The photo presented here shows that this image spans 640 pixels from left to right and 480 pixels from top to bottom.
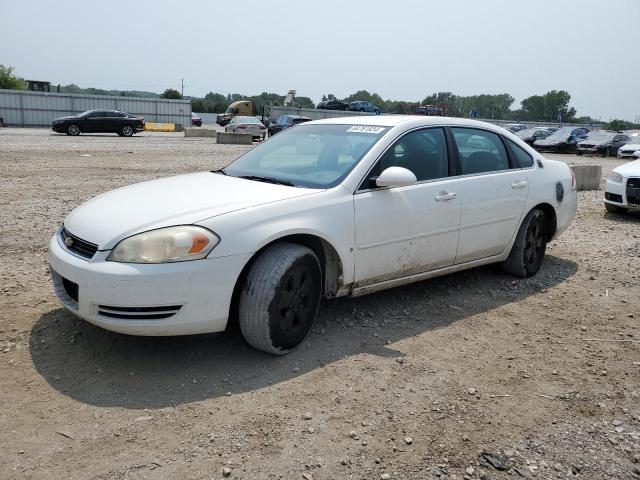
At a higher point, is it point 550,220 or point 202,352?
point 550,220

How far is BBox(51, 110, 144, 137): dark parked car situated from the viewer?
28672mm

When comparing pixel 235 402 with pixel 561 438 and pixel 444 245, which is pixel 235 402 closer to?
pixel 561 438

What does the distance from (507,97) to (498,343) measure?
95704 millimetres

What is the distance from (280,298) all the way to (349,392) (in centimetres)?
71

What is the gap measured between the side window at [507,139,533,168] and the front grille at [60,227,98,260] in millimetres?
3863

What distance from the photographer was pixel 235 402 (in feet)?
10.4

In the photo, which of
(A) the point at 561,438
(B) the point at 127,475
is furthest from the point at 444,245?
(B) the point at 127,475

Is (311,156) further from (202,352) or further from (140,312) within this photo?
(140,312)

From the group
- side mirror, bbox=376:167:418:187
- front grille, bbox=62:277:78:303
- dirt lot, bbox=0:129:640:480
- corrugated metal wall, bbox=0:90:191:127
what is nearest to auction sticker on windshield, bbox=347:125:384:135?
side mirror, bbox=376:167:418:187

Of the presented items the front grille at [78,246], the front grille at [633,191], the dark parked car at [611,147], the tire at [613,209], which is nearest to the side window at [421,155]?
the front grille at [78,246]

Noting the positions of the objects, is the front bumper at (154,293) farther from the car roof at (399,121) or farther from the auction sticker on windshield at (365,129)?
the car roof at (399,121)

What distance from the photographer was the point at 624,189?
29.8 feet

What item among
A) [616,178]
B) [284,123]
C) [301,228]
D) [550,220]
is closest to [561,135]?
[284,123]

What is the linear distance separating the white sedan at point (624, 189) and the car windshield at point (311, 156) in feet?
20.6
